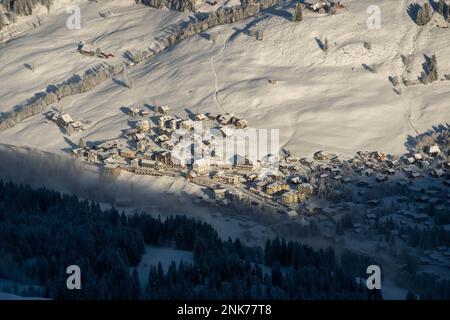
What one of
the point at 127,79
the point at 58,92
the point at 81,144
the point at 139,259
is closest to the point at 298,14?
the point at 127,79

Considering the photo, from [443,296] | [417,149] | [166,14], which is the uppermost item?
[166,14]

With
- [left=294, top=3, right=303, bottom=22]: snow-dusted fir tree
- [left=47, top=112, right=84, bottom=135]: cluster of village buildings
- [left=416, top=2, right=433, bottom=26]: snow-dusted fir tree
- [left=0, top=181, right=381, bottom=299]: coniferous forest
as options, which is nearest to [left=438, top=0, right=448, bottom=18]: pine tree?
[left=416, top=2, right=433, bottom=26]: snow-dusted fir tree

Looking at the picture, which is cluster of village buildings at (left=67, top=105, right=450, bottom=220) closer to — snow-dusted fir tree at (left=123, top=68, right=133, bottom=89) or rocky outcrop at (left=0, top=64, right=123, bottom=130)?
snow-dusted fir tree at (left=123, top=68, right=133, bottom=89)

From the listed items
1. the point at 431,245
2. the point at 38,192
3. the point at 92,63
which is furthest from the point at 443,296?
the point at 92,63

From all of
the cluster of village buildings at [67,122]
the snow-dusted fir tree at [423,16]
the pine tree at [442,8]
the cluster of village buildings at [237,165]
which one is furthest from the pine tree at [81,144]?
the pine tree at [442,8]

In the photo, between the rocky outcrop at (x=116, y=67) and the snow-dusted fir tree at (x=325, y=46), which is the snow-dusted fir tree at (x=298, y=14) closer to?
the snow-dusted fir tree at (x=325, y=46)
